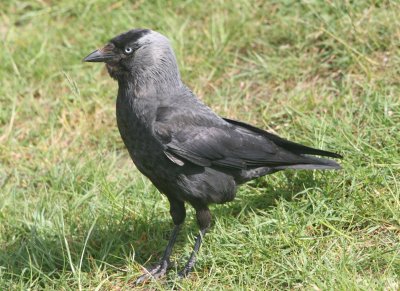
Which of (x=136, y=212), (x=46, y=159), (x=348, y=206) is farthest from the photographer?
(x=46, y=159)

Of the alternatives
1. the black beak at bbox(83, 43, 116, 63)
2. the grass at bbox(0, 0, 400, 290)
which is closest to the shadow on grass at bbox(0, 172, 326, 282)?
the grass at bbox(0, 0, 400, 290)

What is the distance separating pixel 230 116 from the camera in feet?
21.0

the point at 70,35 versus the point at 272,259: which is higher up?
the point at 70,35

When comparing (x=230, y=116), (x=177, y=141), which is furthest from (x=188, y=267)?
(x=230, y=116)

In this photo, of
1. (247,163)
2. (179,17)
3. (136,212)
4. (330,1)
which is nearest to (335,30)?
(330,1)

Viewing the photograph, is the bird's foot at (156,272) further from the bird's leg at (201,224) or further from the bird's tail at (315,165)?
the bird's tail at (315,165)

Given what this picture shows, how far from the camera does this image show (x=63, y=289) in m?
4.69

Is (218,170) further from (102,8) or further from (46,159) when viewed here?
(102,8)

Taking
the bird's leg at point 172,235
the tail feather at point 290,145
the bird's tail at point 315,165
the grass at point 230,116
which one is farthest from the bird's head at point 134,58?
the bird's tail at point 315,165

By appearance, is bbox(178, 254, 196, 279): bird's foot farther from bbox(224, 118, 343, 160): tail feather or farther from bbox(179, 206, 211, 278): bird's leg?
bbox(224, 118, 343, 160): tail feather

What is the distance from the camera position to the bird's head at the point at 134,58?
16.2 ft

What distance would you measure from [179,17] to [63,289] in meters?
3.70

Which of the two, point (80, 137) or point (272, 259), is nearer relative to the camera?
point (272, 259)

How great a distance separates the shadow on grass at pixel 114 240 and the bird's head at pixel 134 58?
1090mm
